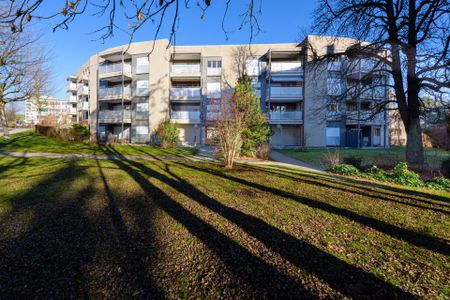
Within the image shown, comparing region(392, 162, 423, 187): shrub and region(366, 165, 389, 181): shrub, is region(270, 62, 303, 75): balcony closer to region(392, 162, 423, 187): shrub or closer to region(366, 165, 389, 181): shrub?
region(366, 165, 389, 181): shrub

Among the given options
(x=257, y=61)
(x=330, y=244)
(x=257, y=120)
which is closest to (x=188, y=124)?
(x=257, y=61)

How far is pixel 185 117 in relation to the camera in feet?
91.0

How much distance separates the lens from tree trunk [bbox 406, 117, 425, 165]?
37.6 ft

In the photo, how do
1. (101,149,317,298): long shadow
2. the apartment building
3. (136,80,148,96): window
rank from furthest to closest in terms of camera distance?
(136,80,148,96): window, the apartment building, (101,149,317,298): long shadow

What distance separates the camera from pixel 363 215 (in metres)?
4.49

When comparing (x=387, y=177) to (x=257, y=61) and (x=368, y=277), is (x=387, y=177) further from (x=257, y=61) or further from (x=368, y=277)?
(x=257, y=61)

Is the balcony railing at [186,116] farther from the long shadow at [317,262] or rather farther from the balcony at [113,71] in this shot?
the long shadow at [317,262]

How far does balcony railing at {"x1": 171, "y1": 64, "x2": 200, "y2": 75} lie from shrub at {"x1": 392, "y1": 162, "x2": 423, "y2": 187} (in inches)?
943

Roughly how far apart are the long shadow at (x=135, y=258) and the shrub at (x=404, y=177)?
29.0 feet

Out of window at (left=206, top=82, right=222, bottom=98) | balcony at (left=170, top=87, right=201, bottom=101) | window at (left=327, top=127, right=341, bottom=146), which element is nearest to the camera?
window at (left=327, top=127, right=341, bottom=146)

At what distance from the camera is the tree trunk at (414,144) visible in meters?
11.4

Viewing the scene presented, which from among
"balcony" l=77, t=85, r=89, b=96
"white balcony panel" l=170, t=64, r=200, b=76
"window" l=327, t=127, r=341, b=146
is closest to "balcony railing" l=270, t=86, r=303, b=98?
"window" l=327, t=127, r=341, b=146

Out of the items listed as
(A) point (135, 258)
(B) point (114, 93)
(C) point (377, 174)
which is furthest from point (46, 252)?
(B) point (114, 93)

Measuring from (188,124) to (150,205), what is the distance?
24.6 m
